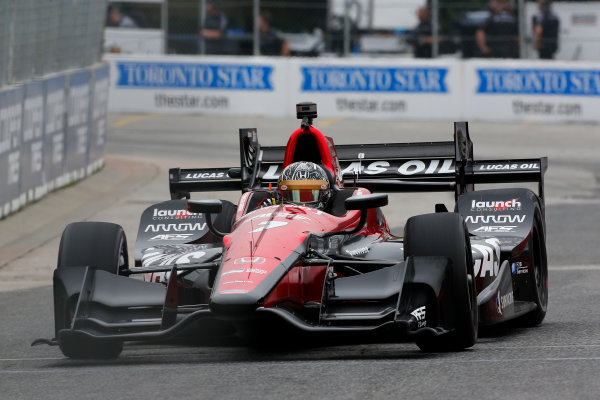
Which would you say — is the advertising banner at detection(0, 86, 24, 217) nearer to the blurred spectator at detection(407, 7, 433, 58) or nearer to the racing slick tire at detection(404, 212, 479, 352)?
the racing slick tire at detection(404, 212, 479, 352)

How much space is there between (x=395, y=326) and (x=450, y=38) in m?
21.5

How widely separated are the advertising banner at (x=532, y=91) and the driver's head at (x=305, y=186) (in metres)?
17.7

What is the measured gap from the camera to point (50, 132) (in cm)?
1747

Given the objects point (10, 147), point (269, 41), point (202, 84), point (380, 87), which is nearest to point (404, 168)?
point (10, 147)

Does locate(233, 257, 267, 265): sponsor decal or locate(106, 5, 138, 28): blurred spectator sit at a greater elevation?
locate(106, 5, 138, 28): blurred spectator

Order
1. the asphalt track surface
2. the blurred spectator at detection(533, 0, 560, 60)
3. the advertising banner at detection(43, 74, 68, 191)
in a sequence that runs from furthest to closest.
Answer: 1. the blurred spectator at detection(533, 0, 560, 60)
2. the advertising banner at detection(43, 74, 68, 191)
3. the asphalt track surface

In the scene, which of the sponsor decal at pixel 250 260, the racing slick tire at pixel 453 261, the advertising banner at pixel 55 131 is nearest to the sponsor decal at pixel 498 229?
the racing slick tire at pixel 453 261

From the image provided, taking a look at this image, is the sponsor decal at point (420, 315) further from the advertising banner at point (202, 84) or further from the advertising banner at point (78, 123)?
the advertising banner at point (202, 84)

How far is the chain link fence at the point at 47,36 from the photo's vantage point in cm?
1595

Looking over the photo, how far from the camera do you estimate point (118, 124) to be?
89.4ft

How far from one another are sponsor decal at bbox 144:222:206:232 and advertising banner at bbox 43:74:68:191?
7.34 m

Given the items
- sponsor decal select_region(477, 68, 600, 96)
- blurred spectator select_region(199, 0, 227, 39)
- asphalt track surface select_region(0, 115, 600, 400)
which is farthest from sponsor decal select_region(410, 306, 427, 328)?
blurred spectator select_region(199, 0, 227, 39)

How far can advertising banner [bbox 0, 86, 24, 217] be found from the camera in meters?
15.2

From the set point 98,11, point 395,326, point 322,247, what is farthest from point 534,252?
point 98,11
